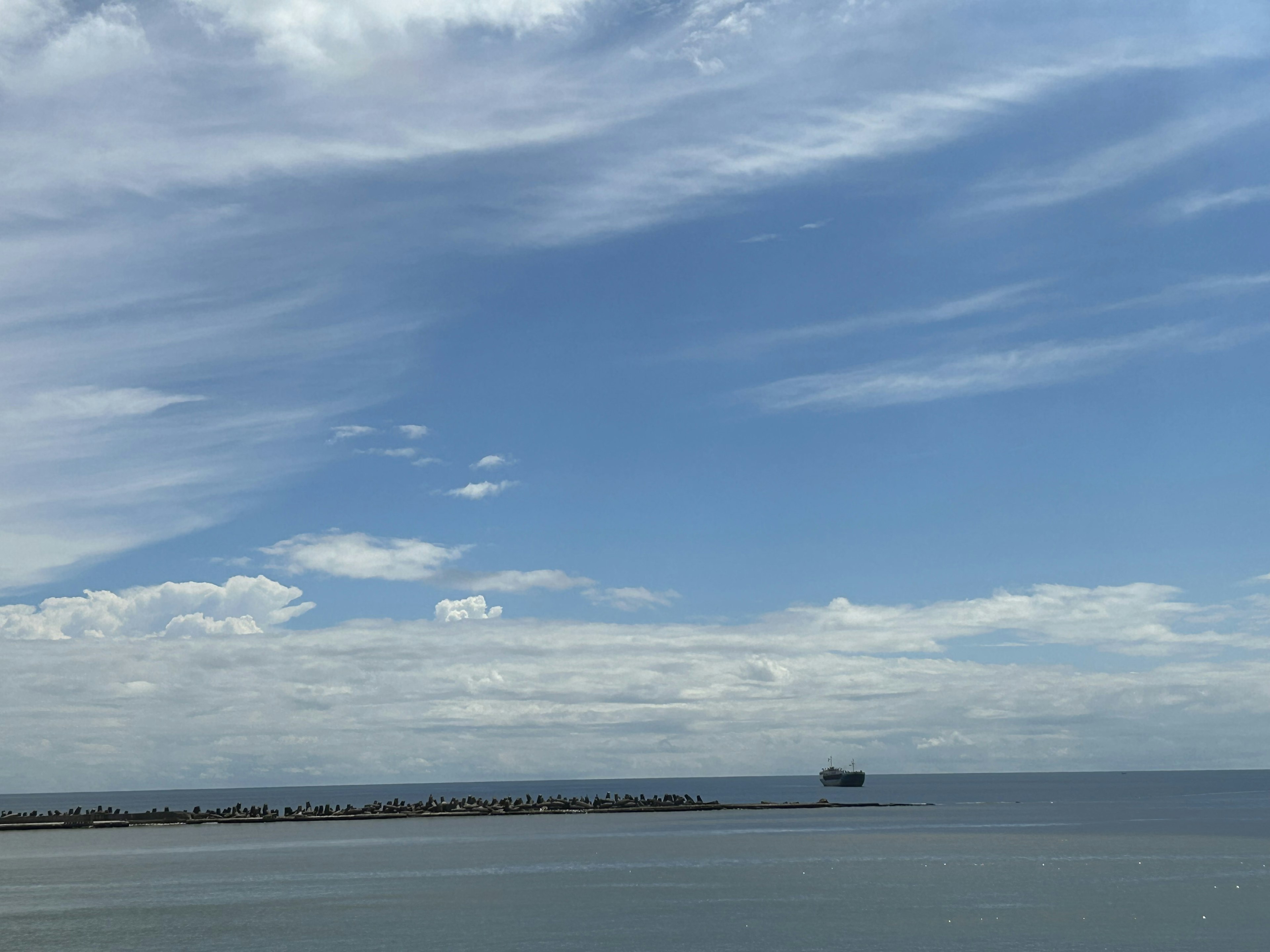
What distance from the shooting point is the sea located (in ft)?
201

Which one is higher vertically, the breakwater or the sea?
the breakwater

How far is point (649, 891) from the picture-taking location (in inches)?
3155

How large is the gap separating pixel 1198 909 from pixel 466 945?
41988 millimetres

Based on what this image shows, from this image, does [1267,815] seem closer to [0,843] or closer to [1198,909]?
[1198,909]

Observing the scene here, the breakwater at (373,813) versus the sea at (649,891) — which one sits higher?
the breakwater at (373,813)

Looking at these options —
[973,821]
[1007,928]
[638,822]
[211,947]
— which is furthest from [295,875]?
[973,821]

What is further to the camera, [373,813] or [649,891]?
[373,813]

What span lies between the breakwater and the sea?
17.6 meters

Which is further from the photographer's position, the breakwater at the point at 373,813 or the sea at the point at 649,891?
the breakwater at the point at 373,813

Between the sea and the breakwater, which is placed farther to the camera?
the breakwater

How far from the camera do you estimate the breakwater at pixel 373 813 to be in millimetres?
158750

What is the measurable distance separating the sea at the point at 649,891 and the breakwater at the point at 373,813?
17591mm

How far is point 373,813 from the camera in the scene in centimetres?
17650

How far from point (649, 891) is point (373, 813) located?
10634 cm
